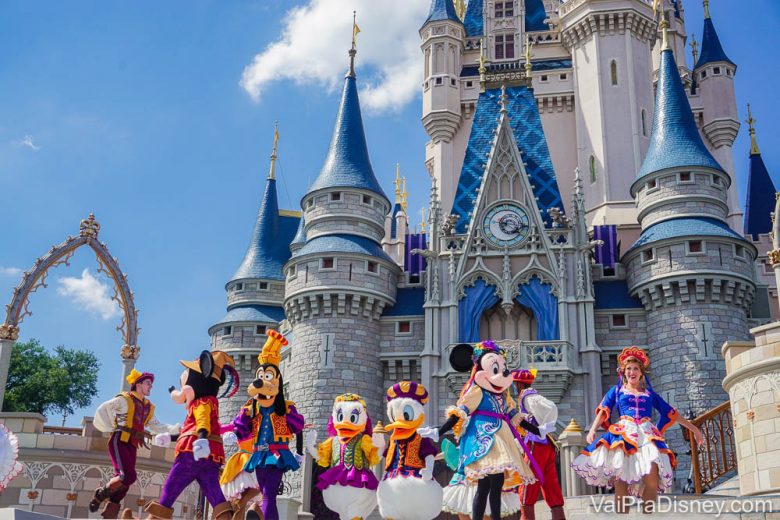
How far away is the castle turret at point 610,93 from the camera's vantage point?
29.1m

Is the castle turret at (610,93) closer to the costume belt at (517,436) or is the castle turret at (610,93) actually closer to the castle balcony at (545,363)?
the castle balcony at (545,363)

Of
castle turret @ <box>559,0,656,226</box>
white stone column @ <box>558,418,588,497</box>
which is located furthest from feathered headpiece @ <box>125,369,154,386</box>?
castle turret @ <box>559,0,656,226</box>

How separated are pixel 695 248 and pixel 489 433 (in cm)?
1531

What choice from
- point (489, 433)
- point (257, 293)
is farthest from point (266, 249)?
point (489, 433)

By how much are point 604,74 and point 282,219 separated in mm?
12180

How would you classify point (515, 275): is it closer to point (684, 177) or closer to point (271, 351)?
point (684, 177)

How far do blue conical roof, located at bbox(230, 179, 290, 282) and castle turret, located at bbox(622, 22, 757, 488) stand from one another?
10.8 m

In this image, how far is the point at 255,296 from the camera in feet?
88.5

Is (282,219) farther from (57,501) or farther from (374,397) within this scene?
(57,501)

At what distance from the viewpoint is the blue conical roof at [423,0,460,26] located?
32.8 meters

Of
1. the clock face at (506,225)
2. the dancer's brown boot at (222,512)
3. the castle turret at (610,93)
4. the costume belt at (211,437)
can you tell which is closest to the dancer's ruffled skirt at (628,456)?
the dancer's brown boot at (222,512)

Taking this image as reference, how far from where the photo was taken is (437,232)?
23703 mm

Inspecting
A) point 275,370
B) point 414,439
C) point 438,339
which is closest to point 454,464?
point 414,439

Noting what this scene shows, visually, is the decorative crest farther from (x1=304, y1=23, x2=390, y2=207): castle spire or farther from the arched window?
the arched window
